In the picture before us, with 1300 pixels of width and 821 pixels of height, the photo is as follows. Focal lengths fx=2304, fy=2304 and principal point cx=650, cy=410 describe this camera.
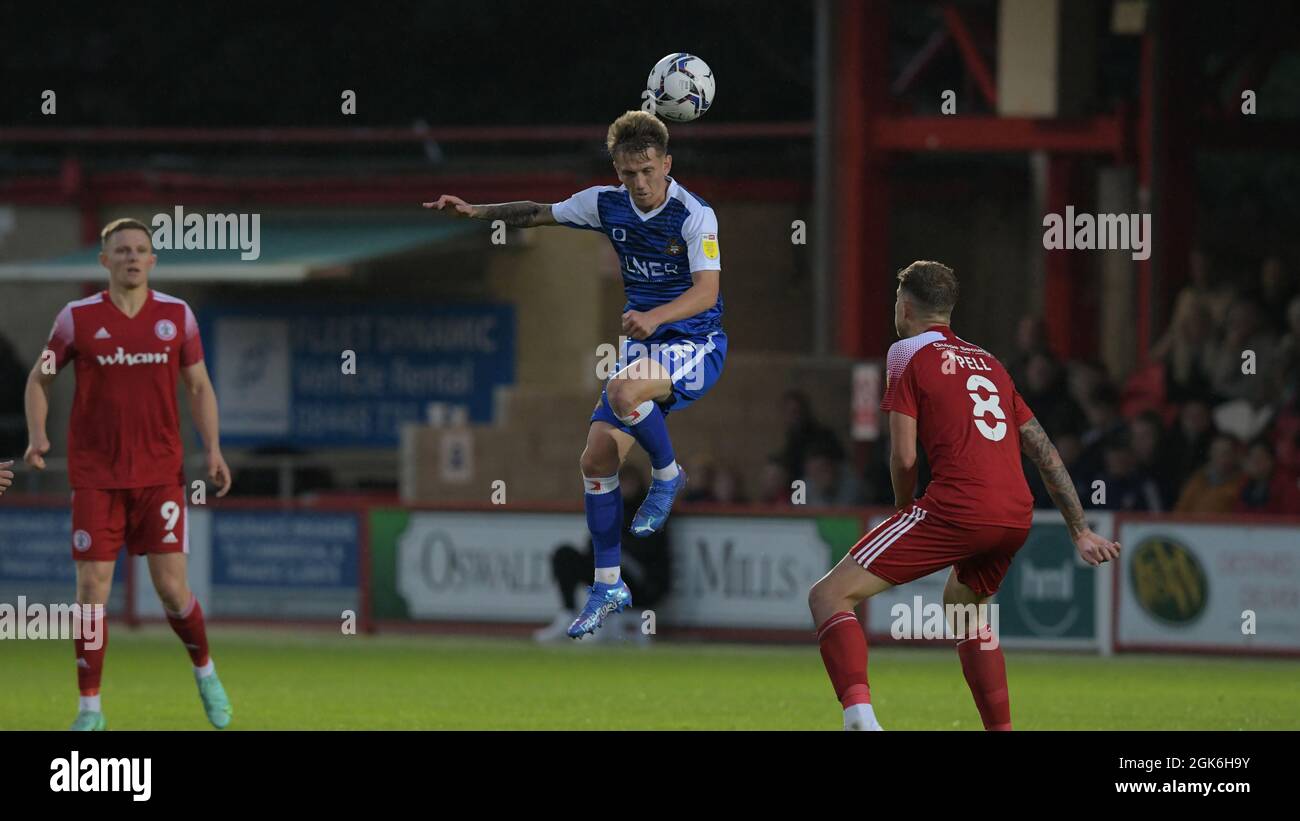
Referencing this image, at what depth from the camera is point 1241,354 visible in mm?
17406

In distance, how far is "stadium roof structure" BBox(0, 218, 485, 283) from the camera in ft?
71.1

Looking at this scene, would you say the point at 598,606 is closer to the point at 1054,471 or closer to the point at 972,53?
the point at 1054,471

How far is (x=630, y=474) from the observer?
676 inches

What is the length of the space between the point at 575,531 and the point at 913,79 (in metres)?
9.49

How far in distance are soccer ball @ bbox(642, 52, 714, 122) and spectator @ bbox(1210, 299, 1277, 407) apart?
8848 mm

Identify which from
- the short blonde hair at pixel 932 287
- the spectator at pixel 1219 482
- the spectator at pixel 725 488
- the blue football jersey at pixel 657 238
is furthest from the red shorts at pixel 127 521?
the spectator at pixel 1219 482

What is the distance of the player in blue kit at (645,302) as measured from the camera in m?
9.38

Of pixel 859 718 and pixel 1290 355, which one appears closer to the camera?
pixel 859 718

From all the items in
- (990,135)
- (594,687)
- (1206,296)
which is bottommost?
(594,687)

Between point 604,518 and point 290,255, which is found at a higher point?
point 290,255

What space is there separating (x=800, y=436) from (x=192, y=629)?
793cm

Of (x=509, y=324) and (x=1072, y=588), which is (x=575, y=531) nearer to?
(x=1072, y=588)

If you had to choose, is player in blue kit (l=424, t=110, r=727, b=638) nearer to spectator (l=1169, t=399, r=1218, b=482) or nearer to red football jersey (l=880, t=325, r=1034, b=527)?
red football jersey (l=880, t=325, r=1034, b=527)

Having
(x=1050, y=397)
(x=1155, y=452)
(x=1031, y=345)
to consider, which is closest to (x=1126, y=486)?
(x=1155, y=452)
